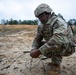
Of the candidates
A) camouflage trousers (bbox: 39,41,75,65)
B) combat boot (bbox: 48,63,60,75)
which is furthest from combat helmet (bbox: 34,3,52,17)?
combat boot (bbox: 48,63,60,75)

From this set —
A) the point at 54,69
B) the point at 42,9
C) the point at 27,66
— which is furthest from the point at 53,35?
the point at 27,66

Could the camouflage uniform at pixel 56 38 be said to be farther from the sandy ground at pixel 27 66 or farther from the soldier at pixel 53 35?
the sandy ground at pixel 27 66

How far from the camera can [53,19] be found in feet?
13.7

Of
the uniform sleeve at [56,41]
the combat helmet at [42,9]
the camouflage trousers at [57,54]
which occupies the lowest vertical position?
the camouflage trousers at [57,54]

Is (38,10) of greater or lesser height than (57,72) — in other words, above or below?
above

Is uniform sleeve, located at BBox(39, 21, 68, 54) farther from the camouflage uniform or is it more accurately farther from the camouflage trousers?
the camouflage trousers

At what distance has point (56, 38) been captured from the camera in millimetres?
3893

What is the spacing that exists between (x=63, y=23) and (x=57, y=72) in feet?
2.98

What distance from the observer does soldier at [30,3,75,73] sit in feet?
12.9

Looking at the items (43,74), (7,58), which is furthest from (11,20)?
(43,74)

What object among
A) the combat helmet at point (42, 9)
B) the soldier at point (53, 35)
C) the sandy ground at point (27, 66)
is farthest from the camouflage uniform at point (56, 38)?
the sandy ground at point (27, 66)

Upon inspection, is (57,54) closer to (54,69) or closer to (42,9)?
(54,69)

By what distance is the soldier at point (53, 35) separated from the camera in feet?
12.9

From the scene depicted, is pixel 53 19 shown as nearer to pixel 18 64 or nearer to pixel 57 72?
pixel 57 72
